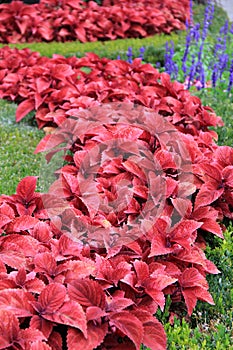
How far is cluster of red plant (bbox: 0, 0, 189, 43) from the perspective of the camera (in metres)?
7.22

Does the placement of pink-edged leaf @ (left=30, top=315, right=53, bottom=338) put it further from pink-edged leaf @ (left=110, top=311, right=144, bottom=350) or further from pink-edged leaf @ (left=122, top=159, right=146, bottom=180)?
pink-edged leaf @ (left=122, top=159, right=146, bottom=180)

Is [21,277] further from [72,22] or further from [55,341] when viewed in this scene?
[72,22]

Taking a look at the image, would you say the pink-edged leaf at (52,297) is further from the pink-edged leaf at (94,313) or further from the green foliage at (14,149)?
the green foliage at (14,149)

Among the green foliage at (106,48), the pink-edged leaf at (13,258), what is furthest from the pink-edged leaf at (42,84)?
the pink-edged leaf at (13,258)

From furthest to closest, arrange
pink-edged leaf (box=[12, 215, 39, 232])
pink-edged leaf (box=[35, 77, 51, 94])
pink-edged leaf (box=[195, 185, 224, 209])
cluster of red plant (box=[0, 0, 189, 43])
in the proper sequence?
cluster of red plant (box=[0, 0, 189, 43])
pink-edged leaf (box=[35, 77, 51, 94])
pink-edged leaf (box=[195, 185, 224, 209])
pink-edged leaf (box=[12, 215, 39, 232])

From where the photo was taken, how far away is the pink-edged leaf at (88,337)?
1.83m

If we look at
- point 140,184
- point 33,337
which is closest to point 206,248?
point 140,184

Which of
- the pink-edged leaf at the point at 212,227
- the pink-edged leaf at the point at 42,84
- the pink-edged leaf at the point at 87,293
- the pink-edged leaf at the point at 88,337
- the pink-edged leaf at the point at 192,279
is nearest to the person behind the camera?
the pink-edged leaf at the point at 88,337

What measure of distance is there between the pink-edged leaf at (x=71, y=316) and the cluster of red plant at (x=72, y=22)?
5.81 metres

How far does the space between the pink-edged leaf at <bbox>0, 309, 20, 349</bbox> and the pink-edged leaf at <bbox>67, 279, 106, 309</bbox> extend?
27 centimetres

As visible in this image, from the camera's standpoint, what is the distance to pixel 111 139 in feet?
10.4

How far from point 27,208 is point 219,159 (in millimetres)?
1165

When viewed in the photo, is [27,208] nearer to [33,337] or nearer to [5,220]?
[5,220]

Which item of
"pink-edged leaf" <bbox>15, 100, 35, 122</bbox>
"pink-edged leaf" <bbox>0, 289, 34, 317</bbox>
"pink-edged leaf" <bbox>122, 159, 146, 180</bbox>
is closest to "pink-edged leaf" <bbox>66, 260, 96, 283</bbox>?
"pink-edged leaf" <bbox>0, 289, 34, 317</bbox>
